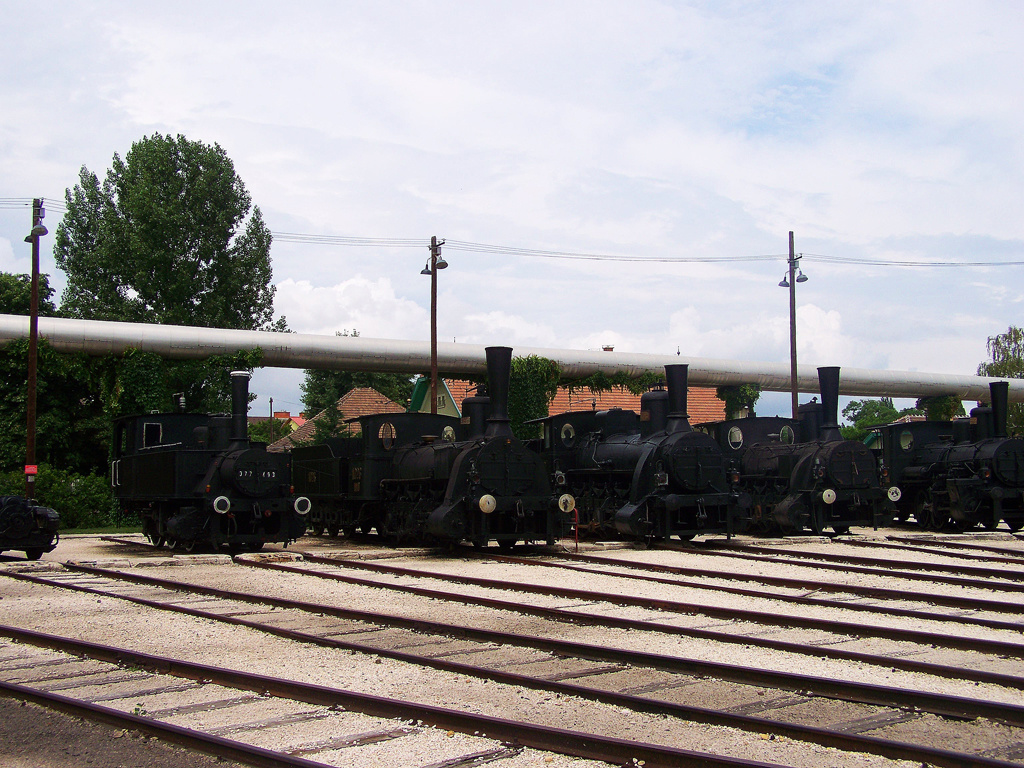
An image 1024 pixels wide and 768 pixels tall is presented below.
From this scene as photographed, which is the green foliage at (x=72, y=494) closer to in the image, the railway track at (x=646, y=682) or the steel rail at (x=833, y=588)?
the steel rail at (x=833, y=588)

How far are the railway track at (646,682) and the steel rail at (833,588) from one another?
14.3 feet

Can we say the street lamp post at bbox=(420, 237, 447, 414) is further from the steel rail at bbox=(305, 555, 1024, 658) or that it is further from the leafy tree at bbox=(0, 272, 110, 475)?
the steel rail at bbox=(305, 555, 1024, 658)

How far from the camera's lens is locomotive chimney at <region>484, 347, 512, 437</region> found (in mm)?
15234

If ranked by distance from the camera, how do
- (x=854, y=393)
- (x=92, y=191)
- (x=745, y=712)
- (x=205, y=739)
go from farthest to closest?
(x=92, y=191)
(x=854, y=393)
(x=745, y=712)
(x=205, y=739)

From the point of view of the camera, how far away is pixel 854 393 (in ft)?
113

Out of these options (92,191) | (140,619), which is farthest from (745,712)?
(92,191)

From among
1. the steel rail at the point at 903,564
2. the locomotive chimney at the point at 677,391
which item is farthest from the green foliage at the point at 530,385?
the steel rail at the point at 903,564

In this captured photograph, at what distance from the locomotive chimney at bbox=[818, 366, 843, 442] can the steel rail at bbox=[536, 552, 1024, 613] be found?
671cm

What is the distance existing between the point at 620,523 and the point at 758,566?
350 cm

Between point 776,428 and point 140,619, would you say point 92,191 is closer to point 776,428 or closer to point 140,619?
point 776,428

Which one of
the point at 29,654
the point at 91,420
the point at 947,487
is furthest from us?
the point at 91,420

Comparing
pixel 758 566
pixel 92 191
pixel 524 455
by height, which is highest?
pixel 92 191

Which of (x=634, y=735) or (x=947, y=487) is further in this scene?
(x=947, y=487)

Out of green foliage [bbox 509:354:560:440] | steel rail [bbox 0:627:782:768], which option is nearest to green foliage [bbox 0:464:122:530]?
green foliage [bbox 509:354:560:440]
